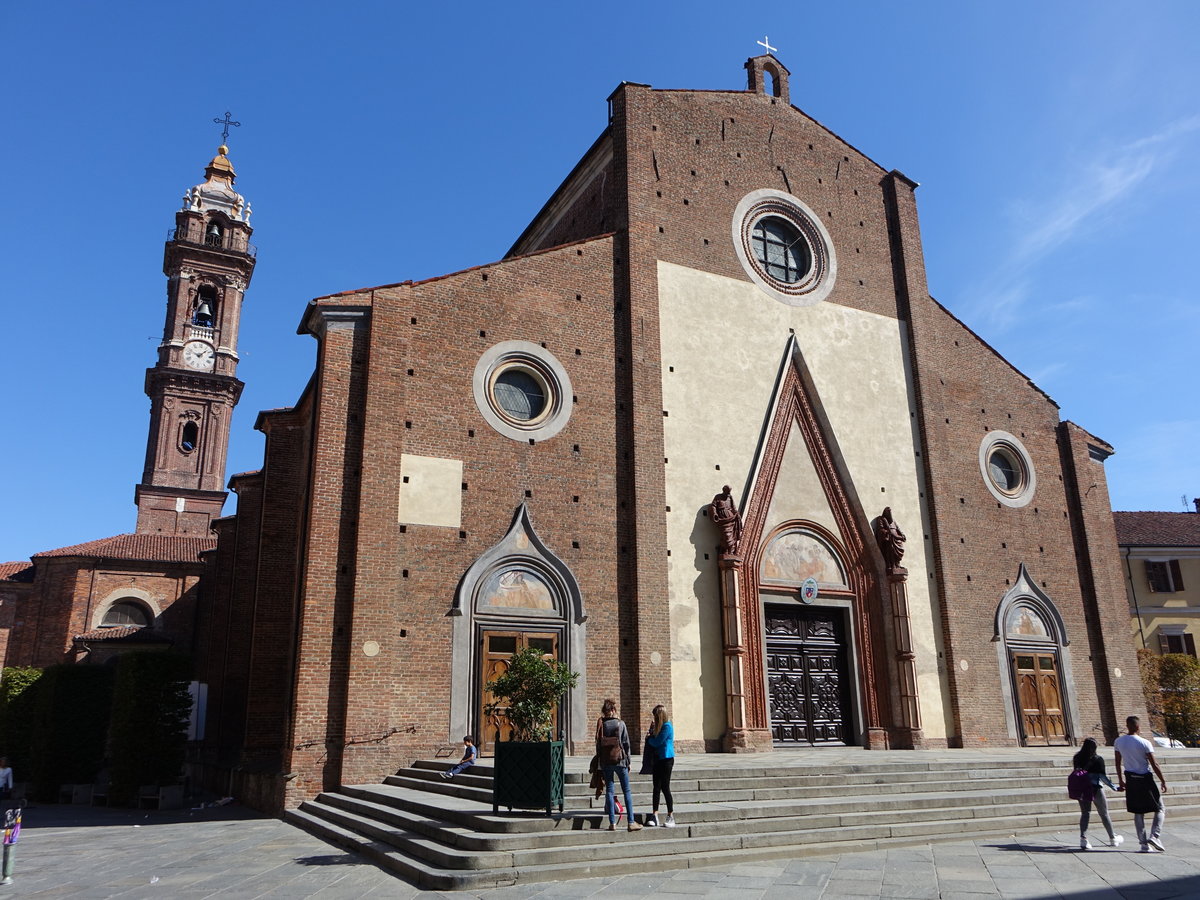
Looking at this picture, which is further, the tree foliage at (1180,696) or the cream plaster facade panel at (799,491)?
the tree foliage at (1180,696)

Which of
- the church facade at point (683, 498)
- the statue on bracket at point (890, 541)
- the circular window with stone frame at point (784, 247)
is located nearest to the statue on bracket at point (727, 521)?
the church facade at point (683, 498)

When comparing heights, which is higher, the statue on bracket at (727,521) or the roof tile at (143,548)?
the roof tile at (143,548)

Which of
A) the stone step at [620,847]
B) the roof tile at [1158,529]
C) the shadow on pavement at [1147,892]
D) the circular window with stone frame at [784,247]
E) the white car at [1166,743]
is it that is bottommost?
the shadow on pavement at [1147,892]

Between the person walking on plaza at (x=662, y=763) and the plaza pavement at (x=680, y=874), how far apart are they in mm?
488

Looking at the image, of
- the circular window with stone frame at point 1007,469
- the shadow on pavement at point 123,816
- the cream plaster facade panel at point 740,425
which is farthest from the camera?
the circular window with stone frame at point 1007,469

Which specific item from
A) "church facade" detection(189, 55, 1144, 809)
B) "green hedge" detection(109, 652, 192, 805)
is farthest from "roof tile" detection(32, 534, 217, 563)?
"green hedge" detection(109, 652, 192, 805)

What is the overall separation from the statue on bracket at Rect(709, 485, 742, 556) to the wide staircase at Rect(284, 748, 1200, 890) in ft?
13.3

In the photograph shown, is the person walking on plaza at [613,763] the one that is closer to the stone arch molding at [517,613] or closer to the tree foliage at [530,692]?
the tree foliage at [530,692]

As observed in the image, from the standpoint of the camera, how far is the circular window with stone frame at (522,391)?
16312mm

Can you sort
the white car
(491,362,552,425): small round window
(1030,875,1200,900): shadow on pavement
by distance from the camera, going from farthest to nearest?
the white car < (491,362,552,425): small round window < (1030,875,1200,900): shadow on pavement

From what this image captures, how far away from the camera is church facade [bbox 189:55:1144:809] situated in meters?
14.7

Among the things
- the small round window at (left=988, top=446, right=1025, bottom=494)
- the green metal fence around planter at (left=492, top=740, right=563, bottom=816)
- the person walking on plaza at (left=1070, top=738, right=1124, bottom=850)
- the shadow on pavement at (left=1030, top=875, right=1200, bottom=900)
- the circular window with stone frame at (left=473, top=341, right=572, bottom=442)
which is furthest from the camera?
the small round window at (left=988, top=446, right=1025, bottom=494)

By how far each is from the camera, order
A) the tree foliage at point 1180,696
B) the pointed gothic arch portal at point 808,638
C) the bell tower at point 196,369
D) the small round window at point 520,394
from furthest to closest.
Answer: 1. the bell tower at point 196,369
2. the tree foliage at point 1180,696
3. the pointed gothic arch portal at point 808,638
4. the small round window at point 520,394

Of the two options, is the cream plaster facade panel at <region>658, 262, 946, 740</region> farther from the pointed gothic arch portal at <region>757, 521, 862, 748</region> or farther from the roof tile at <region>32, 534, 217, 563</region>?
the roof tile at <region>32, 534, 217, 563</region>
